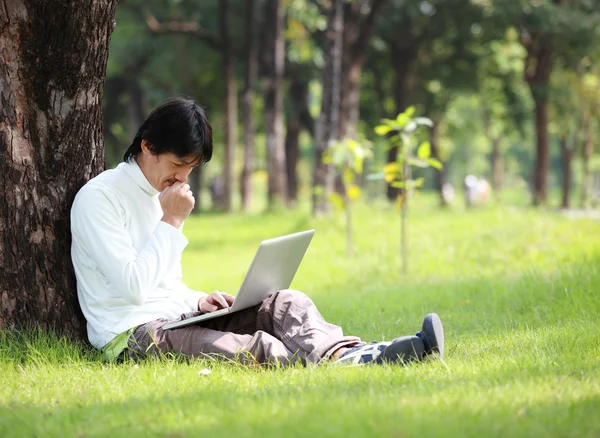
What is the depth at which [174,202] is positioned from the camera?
4.54m

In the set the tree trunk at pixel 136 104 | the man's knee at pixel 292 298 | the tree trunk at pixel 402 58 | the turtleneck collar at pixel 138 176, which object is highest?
the tree trunk at pixel 402 58

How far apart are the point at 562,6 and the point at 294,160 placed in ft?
34.2

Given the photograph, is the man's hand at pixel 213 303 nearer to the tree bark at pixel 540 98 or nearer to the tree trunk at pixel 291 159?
the tree bark at pixel 540 98

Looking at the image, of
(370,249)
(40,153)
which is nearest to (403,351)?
(40,153)

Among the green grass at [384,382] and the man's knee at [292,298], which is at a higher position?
the man's knee at [292,298]

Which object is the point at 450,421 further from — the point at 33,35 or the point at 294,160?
the point at 294,160

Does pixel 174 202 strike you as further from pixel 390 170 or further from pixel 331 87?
pixel 331 87

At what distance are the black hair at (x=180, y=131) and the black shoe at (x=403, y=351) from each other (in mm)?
1362

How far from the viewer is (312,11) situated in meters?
19.2

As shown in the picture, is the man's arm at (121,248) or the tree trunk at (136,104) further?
the tree trunk at (136,104)

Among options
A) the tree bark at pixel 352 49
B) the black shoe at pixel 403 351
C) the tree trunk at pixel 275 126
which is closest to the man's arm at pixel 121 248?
the black shoe at pixel 403 351

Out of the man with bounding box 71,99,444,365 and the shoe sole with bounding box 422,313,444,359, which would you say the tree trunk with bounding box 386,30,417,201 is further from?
the shoe sole with bounding box 422,313,444,359

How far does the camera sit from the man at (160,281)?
4344 mm

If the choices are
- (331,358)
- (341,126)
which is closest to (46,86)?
(331,358)
